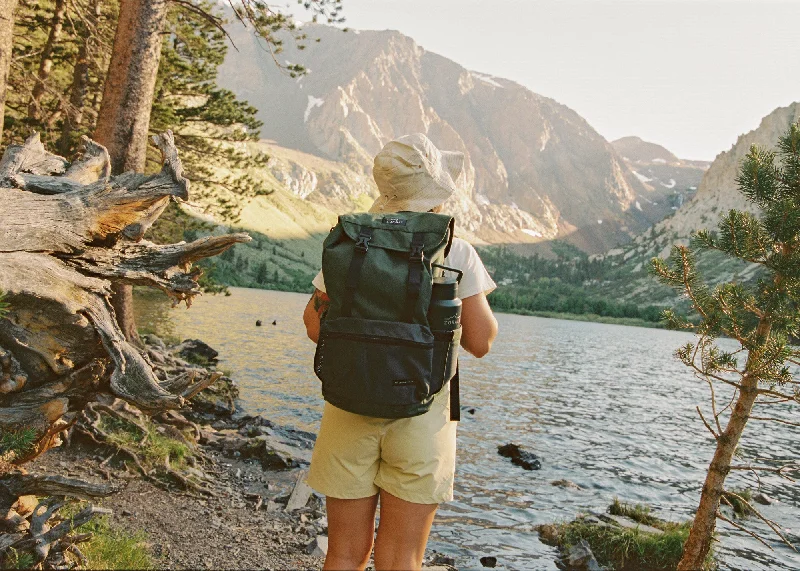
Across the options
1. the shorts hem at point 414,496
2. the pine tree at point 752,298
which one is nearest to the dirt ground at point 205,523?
the shorts hem at point 414,496

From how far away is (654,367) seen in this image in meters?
59.9

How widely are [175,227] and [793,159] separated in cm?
1957

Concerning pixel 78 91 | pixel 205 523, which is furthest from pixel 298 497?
pixel 78 91

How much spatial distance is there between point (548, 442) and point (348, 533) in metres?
19.9

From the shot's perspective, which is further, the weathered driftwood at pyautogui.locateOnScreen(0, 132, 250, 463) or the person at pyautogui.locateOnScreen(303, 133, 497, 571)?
the weathered driftwood at pyautogui.locateOnScreen(0, 132, 250, 463)

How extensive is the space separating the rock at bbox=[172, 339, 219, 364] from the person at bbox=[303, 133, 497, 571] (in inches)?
836

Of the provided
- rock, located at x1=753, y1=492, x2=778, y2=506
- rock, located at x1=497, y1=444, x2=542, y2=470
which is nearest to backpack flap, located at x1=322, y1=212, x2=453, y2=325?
rock, located at x1=497, y1=444, x2=542, y2=470

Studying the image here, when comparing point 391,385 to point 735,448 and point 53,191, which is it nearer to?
point 53,191

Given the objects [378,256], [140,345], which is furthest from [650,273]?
[140,345]

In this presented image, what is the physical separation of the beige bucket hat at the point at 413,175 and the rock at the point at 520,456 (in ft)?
51.3

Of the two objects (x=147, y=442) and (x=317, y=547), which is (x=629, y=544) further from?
(x=147, y=442)

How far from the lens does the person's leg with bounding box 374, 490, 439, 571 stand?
2.87 meters

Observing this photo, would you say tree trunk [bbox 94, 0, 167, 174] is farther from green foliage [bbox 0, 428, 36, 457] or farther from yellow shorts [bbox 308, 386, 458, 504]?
yellow shorts [bbox 308, 386, 458, 504]

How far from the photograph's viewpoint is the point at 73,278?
4.64 metres
